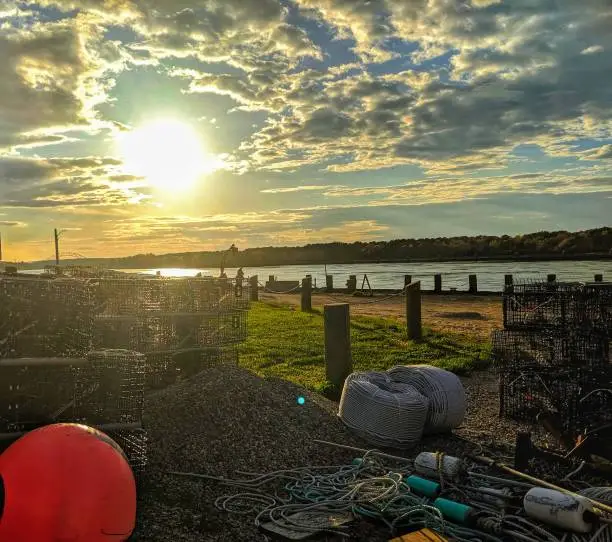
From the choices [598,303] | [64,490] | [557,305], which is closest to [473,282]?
[557,305]

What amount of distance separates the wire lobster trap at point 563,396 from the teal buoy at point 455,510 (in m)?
2.67

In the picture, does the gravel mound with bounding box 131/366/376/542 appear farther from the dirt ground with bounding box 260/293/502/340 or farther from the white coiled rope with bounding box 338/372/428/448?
the dirt ground with bounding box 260/293/502/340

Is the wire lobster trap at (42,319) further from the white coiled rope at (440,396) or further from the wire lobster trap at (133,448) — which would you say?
the white coiled rope at (440,396)

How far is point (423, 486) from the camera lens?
6016mm

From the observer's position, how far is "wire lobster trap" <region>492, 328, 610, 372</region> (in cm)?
791

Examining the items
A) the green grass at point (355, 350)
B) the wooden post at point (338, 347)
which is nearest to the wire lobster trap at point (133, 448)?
the green grass at point (355, 350)

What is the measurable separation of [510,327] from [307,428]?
11.2 feet

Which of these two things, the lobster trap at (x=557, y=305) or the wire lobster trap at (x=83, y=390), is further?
the lobster trap at (x=557, y=305)

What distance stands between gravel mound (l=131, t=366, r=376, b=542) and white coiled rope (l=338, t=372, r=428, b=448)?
0.68 feet

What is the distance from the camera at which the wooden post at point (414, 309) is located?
15.9m

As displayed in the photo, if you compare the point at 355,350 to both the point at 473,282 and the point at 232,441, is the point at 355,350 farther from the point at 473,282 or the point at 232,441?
the point at 473,282

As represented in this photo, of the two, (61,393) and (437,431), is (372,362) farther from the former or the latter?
(61,393)

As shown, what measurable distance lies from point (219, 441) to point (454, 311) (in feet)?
67.6

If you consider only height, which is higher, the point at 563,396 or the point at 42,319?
the point at 42,319
